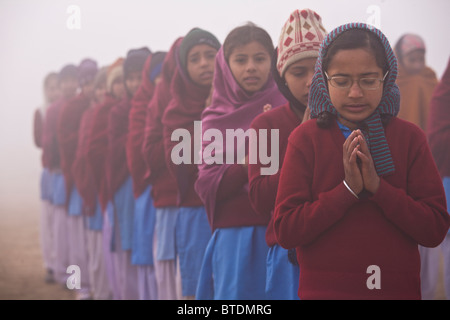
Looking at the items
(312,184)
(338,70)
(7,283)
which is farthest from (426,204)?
(7,283)

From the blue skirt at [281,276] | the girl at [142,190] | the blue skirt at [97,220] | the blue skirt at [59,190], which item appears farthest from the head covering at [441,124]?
the blue skirt at [59,190]

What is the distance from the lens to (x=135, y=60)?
485cm

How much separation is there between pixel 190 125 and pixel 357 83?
1816mm

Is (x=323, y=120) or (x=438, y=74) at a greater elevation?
(x=438, y=74)

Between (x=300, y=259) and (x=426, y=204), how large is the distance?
47cm

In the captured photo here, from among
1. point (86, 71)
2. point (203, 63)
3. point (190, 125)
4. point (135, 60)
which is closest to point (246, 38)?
point (203, 63)

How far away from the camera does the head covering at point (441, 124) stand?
157 inches

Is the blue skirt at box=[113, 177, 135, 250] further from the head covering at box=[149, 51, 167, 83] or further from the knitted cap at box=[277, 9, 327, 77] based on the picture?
the knitted cap at box=[277, 9, 327, 77]

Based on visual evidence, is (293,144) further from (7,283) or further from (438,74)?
(7,283)

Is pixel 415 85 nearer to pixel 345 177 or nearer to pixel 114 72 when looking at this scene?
pixel 114 72

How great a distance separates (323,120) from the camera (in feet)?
7.20

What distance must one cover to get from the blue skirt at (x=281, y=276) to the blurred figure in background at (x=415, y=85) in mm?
1936

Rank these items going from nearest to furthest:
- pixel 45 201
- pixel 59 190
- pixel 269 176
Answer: pixel 269 176, pixel 59 190, pixel 45 201

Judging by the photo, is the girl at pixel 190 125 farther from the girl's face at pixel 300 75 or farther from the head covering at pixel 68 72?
the head covering at pixel 68 72
